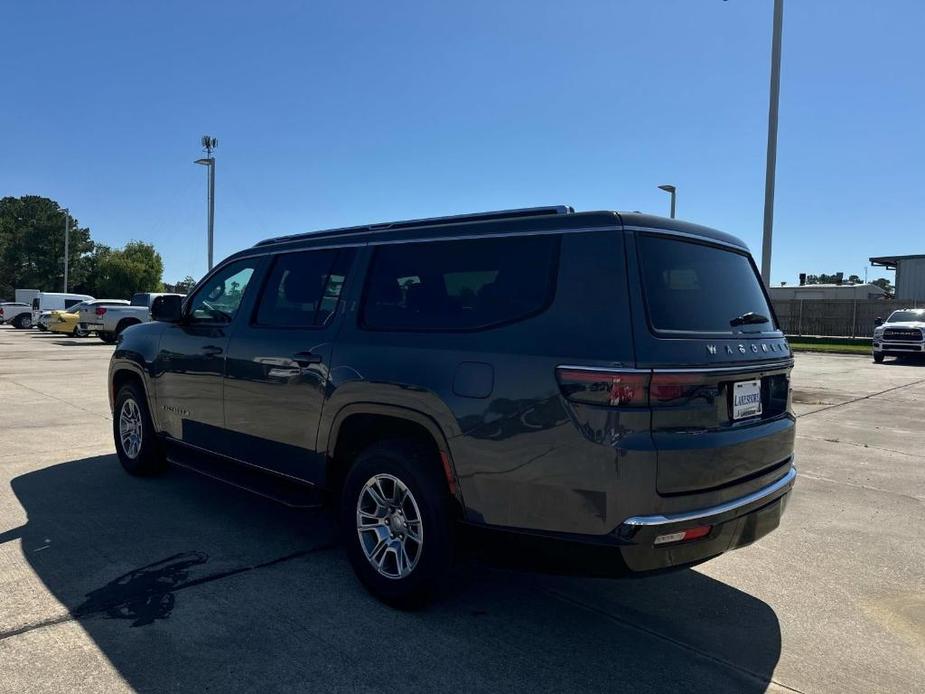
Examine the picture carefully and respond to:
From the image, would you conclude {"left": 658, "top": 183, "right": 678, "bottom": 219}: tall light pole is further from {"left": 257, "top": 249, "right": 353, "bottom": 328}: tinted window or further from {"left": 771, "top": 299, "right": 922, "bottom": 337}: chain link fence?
{"left": 257, "top": 249, "right": 353, "bottom": 328}: tinted window

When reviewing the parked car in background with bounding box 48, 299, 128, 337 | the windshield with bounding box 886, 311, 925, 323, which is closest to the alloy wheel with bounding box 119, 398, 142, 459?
the windshield with bounding box 886, 311, 925, 323

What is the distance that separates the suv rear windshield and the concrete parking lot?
1.53 meters

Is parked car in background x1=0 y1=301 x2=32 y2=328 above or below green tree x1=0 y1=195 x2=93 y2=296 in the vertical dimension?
below

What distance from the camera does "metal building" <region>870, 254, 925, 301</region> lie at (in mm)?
39031

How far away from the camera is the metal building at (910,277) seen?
128 feet

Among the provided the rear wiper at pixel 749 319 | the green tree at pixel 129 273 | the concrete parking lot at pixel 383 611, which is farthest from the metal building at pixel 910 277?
the green tree at pixel 129 273

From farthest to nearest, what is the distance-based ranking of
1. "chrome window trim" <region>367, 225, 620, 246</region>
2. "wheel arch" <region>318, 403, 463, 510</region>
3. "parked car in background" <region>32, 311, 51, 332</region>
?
"parked car in background" <region>32, 311, 51, 332</region> → "wheel arch" <region>318, 403, 463, 510</region> → "chrome window trim" <region>367, 225, 620, 246</region>

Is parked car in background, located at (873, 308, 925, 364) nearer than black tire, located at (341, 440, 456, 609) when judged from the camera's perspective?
No

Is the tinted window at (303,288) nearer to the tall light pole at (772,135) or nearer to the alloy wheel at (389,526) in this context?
the alloy wheel at (389,526)

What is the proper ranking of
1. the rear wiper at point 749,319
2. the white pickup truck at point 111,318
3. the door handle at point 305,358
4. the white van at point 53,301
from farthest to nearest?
the white van at point 53,301, the white pickup truck at point 111,318, the door handle at point 305,358, the rear wiper at point 749,319

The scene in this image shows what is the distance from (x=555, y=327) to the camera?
2.87m

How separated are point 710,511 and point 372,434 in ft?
5.92

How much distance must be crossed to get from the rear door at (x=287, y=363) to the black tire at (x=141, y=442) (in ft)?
4.85

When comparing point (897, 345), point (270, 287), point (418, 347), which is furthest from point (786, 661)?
point (897, 345)
